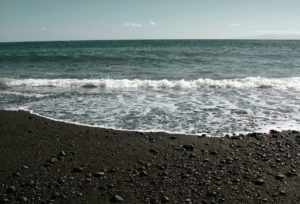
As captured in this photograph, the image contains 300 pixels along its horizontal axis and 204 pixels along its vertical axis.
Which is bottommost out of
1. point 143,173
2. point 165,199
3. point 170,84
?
point 165,199

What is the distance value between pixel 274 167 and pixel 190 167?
173cm

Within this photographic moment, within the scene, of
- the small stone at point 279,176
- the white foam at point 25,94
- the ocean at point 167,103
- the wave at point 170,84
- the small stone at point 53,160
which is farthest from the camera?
the wave at point 170,84

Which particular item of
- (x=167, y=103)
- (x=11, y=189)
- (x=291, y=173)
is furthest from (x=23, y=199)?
(x=167, y=103)

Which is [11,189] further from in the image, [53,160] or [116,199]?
[116,199]

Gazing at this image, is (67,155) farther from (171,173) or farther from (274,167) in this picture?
(274,167)

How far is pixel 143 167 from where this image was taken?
666 cm

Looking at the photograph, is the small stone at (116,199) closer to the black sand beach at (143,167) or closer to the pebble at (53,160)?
the black sand beach at (143,167)

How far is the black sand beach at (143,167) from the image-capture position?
18.7 feet

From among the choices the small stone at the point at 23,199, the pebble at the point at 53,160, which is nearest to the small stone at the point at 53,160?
the pebble at the point at 53,160

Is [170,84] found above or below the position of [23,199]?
above

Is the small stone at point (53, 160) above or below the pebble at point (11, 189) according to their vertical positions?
above

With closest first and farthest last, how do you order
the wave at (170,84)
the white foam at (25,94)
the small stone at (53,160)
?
the small stone at (53,160)
the white foam at (25,94)
the wave at (170,84)

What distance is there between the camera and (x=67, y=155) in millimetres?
7289

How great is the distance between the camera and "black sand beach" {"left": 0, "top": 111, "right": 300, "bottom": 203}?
5695 millimetres
